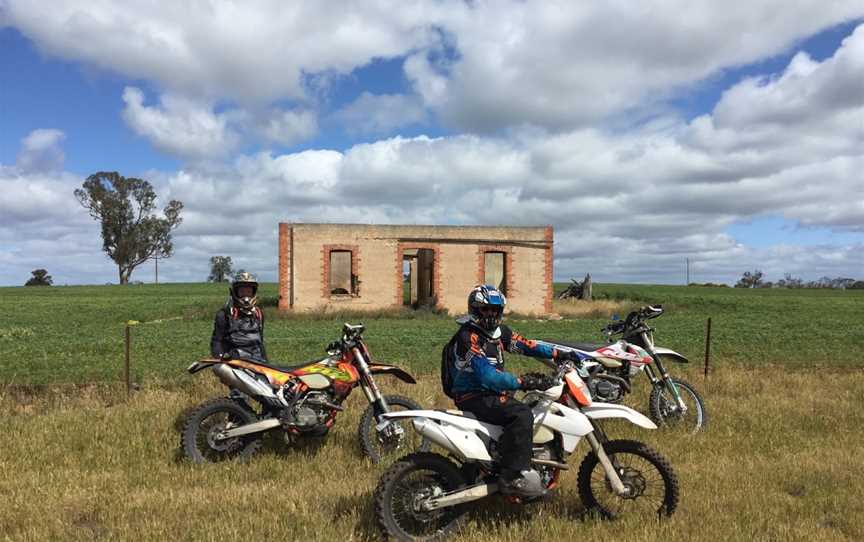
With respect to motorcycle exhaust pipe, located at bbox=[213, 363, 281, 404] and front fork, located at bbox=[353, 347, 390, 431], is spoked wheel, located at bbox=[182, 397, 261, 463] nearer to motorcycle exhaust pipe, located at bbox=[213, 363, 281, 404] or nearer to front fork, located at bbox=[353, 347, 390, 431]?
motorcycle exhaust pipe, located at bbox=[213, 363, 281, 404]

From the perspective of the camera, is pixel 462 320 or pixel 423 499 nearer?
pixel 423 499

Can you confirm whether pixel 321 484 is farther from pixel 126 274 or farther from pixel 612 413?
pixel 126 274

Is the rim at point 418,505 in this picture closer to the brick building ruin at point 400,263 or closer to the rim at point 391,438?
the rim at point 391,438

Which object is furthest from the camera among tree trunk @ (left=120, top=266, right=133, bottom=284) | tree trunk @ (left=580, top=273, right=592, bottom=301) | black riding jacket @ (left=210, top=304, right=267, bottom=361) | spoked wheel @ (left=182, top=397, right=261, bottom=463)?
tree trunk @ (left=120, top=266, right=133, bottom=284)

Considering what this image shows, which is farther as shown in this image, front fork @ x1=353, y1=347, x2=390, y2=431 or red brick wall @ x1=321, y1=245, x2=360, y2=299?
red brick wall @ x1=321, y1=245, x2=360, y2=299

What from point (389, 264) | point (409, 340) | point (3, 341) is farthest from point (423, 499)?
point (389, 264)

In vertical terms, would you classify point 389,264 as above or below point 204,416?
above

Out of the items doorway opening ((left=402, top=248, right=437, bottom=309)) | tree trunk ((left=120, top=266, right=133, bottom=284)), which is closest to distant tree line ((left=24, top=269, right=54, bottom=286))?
tree trunk ((left=120, top=266, right=133, bottom=284))

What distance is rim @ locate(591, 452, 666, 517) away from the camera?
4.48 meters

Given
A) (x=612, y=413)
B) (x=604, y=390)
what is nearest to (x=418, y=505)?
(x=612, y=413)

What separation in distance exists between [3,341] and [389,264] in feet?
45.8

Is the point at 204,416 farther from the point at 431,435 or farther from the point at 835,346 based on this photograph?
the point at 835,346

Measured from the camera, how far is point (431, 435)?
4199 millimetres

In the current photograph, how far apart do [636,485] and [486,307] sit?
65.8 inches
